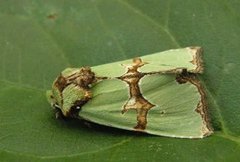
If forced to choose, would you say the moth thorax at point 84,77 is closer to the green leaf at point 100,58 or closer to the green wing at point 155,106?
the green wing at point 155,106

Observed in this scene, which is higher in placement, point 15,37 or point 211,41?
point 15,37

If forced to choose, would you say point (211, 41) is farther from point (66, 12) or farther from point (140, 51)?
point (66, 12)

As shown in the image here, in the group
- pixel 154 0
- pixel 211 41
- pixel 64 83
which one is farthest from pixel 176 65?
pixel 64 83

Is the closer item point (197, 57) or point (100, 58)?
point (197, 57)

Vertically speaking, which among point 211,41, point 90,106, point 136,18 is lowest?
point 90,106

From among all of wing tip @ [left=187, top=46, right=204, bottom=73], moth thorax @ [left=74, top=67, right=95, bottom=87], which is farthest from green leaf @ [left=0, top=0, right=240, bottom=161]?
moth thorax @ [left=74, top=67, right=95, bottom=87]

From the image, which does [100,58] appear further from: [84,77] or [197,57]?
[197,57]

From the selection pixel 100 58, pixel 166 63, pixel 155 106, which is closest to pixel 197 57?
pixel 166 63
